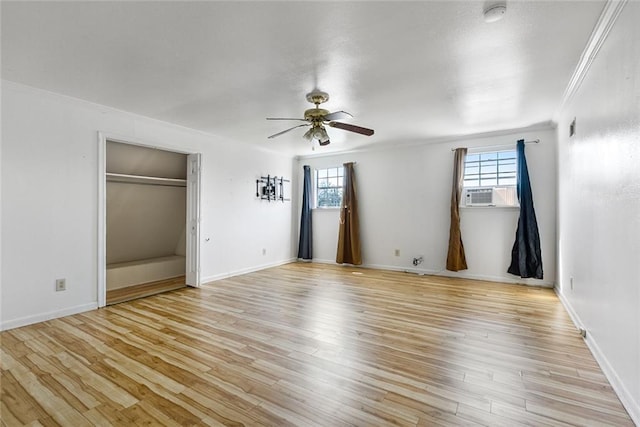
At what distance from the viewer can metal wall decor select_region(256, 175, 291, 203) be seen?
582cm

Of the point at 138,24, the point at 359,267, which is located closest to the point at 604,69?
the point at 138,24

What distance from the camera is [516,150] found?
4699 mm

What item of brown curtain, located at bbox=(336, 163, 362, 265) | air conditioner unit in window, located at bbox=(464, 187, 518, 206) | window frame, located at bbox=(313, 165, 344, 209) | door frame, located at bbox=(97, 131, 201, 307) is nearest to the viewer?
door frame, located at bbox=(97, 131, 201, 307)

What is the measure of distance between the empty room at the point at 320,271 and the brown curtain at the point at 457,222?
5 centimetres

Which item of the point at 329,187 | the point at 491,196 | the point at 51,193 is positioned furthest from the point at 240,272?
the point at 491,196

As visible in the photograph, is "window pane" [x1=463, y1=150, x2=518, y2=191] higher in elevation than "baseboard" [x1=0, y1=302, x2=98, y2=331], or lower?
higher

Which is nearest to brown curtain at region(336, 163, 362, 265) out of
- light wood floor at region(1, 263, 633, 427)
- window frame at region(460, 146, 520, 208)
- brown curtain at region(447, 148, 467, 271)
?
brown curtain at region(447, 148, 467, 271)

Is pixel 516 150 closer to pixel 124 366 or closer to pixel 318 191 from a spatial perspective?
pixel 318 191

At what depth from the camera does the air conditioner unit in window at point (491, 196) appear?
4750 mm

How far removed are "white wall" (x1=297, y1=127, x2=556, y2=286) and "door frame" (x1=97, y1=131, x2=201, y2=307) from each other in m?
2.78

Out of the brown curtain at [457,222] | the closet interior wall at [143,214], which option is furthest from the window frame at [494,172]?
the closet interior wall at [143,214]

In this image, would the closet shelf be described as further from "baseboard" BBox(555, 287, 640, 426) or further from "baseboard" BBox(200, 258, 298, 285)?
"baseboard" BBox(555, 287, 640, 426)

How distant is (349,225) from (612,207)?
14.1 feet

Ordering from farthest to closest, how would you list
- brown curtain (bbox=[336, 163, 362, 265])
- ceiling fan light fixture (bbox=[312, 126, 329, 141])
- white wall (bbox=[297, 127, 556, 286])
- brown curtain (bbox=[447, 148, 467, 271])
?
brown curtain (bbox=[336, 163, 362, 265]), brown curtain (bbox=[447, 148, 467, 271]), white wall (bbox=[297, 127, 556, 286]), ceiling fan light fixture (bbox=[312, 126, 329, 141])
